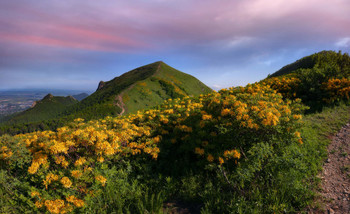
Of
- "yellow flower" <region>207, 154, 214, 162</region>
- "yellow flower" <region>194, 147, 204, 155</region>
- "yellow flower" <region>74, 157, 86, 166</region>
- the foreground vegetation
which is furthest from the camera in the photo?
"yellow flower" <region>194, 147, 204, 155</region>

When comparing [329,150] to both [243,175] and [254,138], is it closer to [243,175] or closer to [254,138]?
[254,138]

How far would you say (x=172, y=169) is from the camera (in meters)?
5.43

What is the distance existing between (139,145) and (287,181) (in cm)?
436

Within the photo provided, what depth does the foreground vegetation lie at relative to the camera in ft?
13.1

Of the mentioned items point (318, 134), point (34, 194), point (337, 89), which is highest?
point (337, 89)

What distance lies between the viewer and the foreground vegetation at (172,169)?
4004 mm

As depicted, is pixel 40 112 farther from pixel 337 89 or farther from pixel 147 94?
pixel 337 89

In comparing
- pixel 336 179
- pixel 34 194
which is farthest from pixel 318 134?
pixel 34 194

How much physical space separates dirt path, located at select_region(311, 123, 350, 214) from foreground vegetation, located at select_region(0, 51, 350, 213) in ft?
0.88

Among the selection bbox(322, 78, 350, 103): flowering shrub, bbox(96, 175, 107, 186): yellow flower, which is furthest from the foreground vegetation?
bbox(322, 78, 350, 103): flowering shrub

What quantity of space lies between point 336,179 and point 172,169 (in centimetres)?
475

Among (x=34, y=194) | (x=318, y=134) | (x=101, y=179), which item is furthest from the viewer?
(x=318, y=134)

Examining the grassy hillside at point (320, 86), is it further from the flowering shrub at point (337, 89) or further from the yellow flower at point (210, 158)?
the yellow flower at point (210, 158)

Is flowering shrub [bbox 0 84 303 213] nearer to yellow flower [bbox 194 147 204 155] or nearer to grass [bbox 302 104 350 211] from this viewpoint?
yellow flower [bbox 194 147 204 155]
